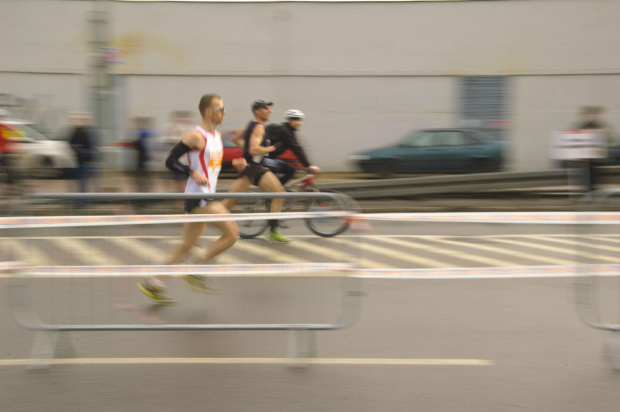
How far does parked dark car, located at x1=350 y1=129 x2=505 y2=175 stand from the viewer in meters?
18.5

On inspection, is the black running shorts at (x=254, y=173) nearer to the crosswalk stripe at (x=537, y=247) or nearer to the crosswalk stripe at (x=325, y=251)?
the crosswalk stripe at (x=537, y=247)

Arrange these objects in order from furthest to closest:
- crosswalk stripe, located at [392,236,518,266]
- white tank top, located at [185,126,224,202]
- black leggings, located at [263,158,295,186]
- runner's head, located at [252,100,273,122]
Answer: black leggings, located at [263,158,295,186] → runner's head, located at [252,100,273,122] → crosswalk stripe, located at [392,236,518,266] → white tank top, located at [185,126,224,202]

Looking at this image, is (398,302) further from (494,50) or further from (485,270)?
(494,50)

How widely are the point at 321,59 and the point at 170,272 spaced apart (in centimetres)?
1983

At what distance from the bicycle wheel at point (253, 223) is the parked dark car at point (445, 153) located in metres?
14.0

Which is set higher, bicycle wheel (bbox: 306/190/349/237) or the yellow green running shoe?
bicycle wheel (bbox: 306/190/349/237)

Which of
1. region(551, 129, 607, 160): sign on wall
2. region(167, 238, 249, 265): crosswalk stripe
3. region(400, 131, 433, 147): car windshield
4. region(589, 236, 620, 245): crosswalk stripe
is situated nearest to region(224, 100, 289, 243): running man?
region(167, 238, 249, 265): crosswalk stripe

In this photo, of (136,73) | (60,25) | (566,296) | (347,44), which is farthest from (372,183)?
(60,25)

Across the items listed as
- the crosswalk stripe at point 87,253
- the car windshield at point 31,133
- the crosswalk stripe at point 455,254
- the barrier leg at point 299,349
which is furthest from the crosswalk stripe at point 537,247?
the car windshield at point 31,133

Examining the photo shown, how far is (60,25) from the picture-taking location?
79.5ft

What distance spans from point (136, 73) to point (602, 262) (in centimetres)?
2104

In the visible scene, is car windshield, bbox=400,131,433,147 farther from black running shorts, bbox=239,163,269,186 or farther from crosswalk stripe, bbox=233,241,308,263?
crosswalk stripe, bbox=233,241,308,263

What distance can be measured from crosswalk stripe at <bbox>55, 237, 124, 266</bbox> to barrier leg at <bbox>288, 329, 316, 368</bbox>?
1189mm

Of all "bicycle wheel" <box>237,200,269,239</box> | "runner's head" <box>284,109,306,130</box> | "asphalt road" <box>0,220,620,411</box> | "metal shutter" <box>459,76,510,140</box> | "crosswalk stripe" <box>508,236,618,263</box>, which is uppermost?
"metal shutter" <box>459,76,510,140</box>
